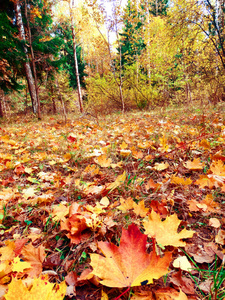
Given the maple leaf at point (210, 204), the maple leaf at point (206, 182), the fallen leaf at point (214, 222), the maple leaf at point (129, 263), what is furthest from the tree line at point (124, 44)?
the maple leaf at point (129, 263)

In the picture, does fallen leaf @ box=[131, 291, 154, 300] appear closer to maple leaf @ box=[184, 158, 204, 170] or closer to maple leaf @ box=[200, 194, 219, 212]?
maple leaf @ box=[200, 194, 219, 212]

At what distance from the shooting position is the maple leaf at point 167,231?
0.63m

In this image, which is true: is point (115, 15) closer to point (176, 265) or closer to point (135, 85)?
point (135, 85)

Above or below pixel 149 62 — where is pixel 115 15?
above

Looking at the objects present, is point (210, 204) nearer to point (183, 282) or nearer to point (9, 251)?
point (183, 282)

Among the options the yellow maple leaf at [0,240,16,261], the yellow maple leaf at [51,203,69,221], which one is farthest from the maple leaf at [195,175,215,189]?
the yellow maple leaf at [0,240,16,261]

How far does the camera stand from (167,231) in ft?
2.17

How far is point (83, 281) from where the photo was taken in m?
0.56

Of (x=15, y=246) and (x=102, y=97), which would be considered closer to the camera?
(x=15, y=246)

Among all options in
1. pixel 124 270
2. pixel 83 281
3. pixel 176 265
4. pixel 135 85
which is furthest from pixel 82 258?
pixel 135 85

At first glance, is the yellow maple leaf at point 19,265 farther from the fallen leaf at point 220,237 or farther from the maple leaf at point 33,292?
the fallen leaf at point 220,237

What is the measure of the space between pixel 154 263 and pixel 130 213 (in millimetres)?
406

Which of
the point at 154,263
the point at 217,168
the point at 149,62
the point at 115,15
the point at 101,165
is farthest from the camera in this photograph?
the point at 149,62

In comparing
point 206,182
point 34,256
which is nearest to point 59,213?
point 34,256
